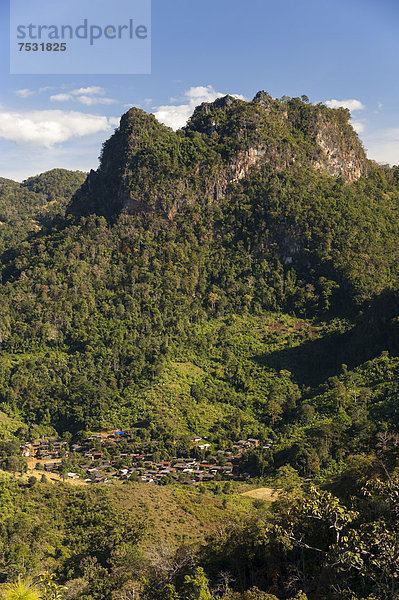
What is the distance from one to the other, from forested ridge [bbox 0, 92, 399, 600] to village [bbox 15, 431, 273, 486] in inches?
29.2

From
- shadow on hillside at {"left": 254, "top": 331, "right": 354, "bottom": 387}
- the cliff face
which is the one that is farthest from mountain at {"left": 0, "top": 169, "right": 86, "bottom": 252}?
shadow on hillside at {"left": 254, "top": 331, "right": 354, "bottom": 387}

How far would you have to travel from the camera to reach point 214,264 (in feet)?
282

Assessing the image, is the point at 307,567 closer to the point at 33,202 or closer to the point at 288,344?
the point at 288,344

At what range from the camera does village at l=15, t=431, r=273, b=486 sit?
49.0 metres

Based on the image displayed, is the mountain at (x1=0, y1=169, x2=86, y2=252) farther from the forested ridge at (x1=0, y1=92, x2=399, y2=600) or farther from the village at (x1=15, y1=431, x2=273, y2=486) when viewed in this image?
the village at (x1=15, y1=431, x2=273, y2=486)

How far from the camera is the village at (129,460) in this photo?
49000 mm

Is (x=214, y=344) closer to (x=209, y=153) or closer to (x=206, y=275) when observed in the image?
(x=206, y=275)

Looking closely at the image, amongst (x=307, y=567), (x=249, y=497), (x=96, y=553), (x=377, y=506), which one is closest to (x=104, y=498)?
(x=96, y=553)

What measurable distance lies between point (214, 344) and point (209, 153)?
1476 inches

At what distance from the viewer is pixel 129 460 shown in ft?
175

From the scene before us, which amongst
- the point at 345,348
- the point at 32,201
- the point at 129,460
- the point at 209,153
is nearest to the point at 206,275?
the point at 209,153

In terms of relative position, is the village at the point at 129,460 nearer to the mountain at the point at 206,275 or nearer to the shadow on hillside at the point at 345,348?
the mountain at the point at 206,275

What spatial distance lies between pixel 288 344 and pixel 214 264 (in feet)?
69.4

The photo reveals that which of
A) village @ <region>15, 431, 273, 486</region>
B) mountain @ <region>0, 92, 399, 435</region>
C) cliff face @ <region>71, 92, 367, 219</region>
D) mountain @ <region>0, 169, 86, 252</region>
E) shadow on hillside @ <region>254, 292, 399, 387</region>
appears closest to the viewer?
village @ <region>15, 431, 273, 486</region>
